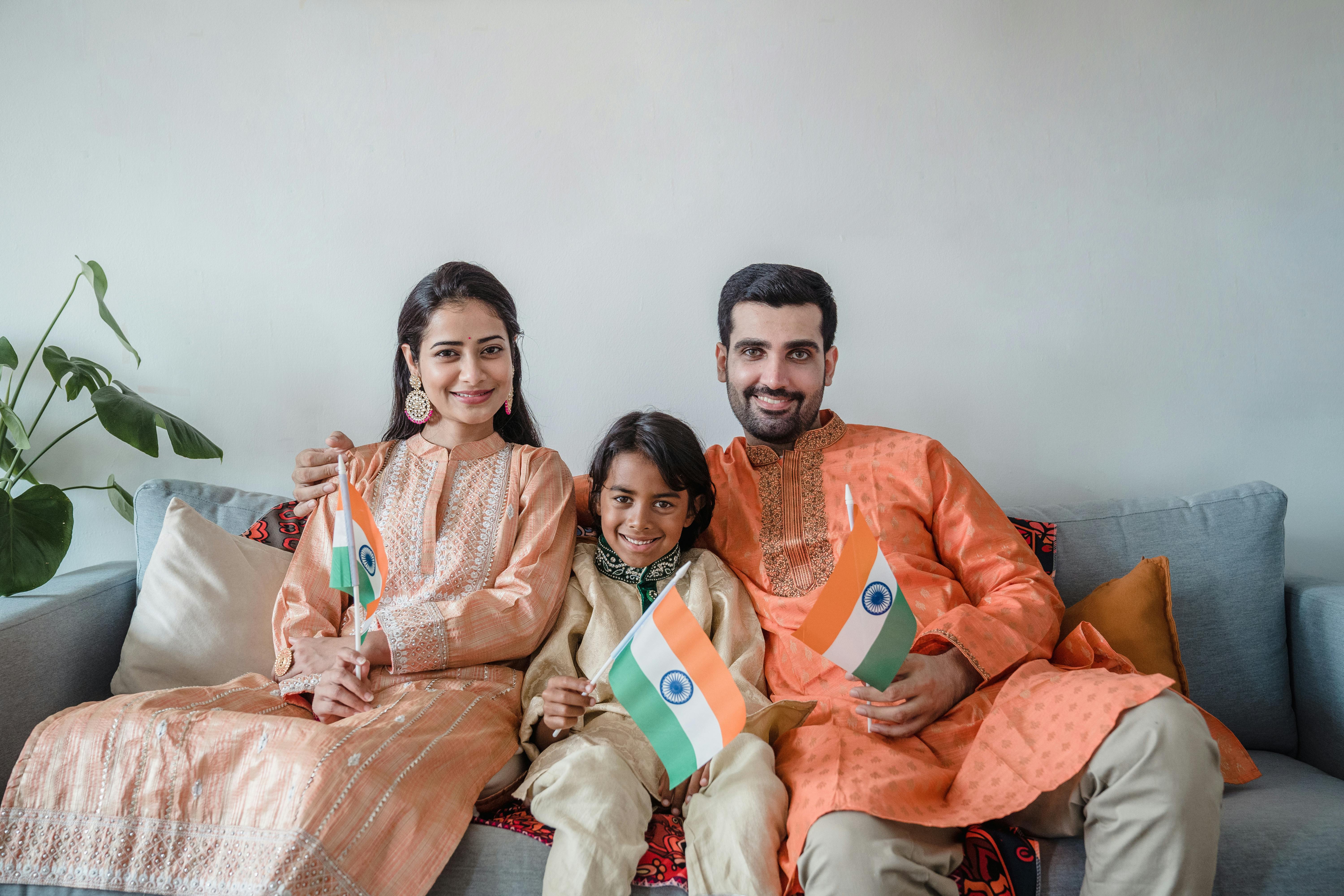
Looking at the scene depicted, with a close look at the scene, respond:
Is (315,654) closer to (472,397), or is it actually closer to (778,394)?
(472,397)

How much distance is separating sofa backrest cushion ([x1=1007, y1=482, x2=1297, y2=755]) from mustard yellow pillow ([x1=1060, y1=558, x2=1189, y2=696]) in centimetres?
12

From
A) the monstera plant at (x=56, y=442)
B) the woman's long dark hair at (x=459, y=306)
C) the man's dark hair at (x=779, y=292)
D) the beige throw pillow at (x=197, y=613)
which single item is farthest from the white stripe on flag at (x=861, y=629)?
the monstera plant at (x=56, y=442)

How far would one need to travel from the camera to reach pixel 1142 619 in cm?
175

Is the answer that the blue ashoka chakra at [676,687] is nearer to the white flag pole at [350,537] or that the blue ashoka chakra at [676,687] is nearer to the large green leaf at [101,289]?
the white flag pole at [350,537]

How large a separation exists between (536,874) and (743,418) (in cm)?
105

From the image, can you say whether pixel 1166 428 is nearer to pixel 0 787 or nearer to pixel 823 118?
pixel 823 118

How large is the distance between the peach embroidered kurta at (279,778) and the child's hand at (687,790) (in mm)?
307

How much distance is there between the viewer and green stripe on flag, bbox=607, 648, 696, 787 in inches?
47.8

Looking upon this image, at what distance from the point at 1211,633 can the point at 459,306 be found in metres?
1.87

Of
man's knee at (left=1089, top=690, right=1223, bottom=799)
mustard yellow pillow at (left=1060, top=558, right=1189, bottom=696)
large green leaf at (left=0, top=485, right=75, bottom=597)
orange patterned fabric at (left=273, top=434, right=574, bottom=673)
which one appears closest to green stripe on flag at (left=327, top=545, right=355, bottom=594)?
orange patterned fabric at (left=273, top=434, right=574, bottom=673)

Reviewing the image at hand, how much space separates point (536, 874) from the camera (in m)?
1.31

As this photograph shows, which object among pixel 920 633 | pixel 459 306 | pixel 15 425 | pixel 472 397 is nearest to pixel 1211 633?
pixel 920 633

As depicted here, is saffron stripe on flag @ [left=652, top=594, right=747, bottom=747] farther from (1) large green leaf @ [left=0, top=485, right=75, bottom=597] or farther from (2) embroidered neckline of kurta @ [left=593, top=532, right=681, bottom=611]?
(1) large green leaf @ [left=0, top=485, right=75, bottom=597]

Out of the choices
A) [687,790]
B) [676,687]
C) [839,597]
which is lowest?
[687,790]
